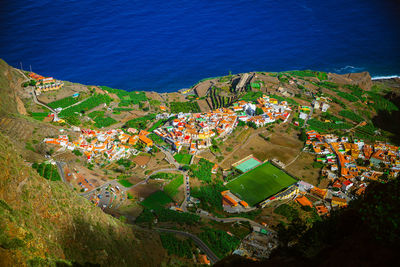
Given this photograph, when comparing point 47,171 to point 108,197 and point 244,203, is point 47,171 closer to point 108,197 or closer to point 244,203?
point 108,197

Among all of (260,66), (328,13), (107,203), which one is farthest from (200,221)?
(328,13)

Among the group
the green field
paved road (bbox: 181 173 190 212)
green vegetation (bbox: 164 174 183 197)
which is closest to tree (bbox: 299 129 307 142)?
the green field

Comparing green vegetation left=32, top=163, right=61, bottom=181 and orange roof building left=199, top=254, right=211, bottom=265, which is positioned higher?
green vegetation left=32, top=163, right=61, bottom=181

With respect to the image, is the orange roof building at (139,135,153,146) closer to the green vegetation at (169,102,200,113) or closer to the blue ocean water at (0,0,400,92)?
the green vegetation at (169,102,200,113)

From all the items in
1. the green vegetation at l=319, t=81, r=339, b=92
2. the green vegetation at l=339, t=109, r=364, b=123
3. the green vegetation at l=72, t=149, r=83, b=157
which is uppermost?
the green vegetation at l=72, t=149, r=83, b=157

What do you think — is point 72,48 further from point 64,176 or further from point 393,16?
point 393,16

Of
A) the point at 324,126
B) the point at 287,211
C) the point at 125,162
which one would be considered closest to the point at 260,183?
the point at 287,211
